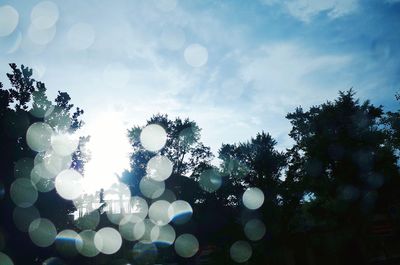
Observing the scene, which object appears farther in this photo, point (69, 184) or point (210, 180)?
point (210, 180)

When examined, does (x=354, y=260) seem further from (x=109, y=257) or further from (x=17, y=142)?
(x=109, y=257)

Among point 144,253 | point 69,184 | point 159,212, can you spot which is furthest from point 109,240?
point 69,184

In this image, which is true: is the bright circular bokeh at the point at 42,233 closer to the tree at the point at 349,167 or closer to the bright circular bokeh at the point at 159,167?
the tree at the point at 349,167

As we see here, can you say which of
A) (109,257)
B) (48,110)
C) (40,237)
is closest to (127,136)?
(109,257)

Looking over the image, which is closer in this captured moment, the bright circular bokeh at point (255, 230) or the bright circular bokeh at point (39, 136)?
the bright circular bokeh at point (39, 136)

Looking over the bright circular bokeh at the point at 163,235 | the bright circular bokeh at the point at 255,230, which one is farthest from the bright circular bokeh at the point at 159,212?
the bright circular bokeh at the point at 255,230

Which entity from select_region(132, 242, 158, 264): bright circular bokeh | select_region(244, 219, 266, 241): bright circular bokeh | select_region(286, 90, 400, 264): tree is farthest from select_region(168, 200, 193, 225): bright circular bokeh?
select_region(286, 90, 400, 264): tree

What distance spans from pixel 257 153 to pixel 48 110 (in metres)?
30.3

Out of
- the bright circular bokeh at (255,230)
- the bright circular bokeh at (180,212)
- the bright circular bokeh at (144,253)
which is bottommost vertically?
the bright circular bokeh at (144,253)

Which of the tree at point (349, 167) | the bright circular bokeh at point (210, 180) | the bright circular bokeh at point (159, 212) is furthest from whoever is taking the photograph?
the bright circular bokeh at point (210, 180)

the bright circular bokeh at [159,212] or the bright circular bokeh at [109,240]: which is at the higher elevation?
the bright circular bokeh at [159,212]

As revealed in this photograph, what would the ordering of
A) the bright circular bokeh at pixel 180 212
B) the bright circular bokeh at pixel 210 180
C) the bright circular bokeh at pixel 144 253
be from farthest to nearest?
the bright circular bokeh at pixel 210 180, the bright circular bokeh at pixel 180 212, the bright circular bokeh at pixel 144 253

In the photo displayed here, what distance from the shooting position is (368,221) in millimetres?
20375

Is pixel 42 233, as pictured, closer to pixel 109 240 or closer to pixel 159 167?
pixel 109 240
